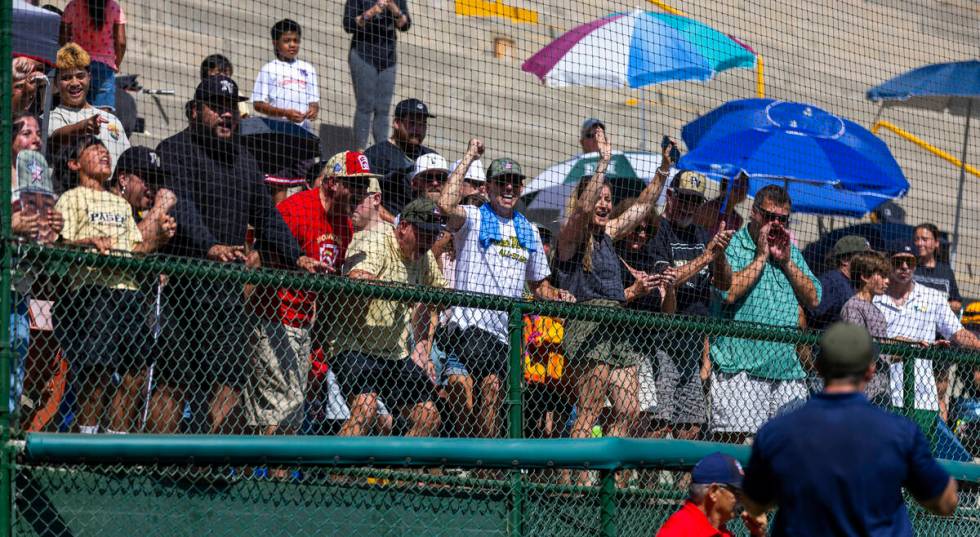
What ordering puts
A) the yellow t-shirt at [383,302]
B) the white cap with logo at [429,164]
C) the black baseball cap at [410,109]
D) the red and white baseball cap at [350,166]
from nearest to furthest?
1. the yellow t-shirt at [383,302]
2. the red and white baseball cap at [350,166]
3. the white cap with logo at [429,164]
4. the black baseball cap at [410,109]

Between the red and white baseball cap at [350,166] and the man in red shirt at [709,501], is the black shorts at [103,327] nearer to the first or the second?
the red and white baseball cap at [350,166]

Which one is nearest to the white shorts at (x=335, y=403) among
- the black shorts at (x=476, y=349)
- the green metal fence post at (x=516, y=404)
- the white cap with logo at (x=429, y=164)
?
the black shorts at (x=476, y=349)

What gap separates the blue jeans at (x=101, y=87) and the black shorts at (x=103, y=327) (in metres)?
2.79

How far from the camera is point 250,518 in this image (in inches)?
208

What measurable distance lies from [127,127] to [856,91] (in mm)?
7309

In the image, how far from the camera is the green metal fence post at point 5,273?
4691 mm

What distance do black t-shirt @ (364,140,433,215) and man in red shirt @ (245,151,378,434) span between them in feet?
2.45

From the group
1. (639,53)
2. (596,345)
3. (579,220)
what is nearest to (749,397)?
(596,345)

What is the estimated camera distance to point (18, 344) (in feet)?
15.9

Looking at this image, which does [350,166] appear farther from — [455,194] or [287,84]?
[287,84]

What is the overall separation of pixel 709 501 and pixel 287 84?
487 centimetres

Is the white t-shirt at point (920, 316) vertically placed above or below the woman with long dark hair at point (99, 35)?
below

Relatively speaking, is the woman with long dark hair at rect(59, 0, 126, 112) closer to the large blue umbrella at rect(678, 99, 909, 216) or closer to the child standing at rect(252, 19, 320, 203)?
the child standing at rect(252, 19, 320, 203)

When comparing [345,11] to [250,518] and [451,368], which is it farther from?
[250,518]
